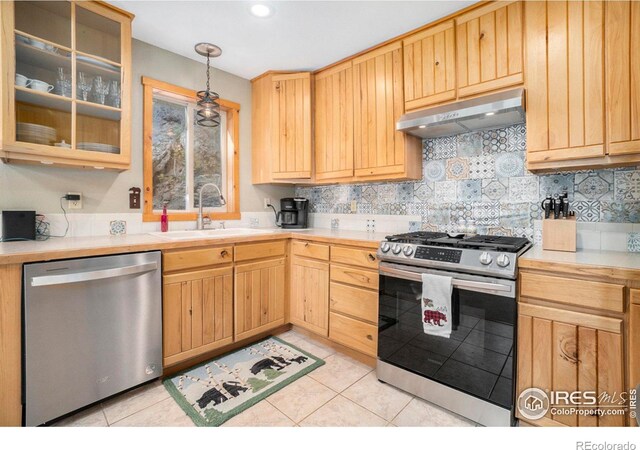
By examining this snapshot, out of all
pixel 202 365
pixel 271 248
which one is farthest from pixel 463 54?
pixel 202 365

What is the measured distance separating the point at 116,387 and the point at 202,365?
55cm

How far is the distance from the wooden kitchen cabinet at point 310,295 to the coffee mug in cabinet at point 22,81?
2.07 m

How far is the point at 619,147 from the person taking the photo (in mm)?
1509

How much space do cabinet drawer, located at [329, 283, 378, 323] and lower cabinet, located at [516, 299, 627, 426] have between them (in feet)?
2.91

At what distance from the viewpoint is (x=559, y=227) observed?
1684 millimetres

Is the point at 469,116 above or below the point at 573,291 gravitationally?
above

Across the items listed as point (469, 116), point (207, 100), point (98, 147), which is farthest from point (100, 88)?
→ point (469, 116)

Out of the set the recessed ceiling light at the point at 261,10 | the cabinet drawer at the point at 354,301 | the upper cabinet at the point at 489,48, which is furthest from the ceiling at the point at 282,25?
the cabinet drawer at the point at 354,301

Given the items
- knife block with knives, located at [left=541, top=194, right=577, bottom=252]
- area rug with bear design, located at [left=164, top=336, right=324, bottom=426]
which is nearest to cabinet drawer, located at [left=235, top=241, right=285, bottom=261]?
area rug with bear design, located at [left=164, top=336, right=324, bottom=426]

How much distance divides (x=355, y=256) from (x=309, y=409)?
3.34 feet

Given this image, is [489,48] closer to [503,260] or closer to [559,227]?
[559,227]

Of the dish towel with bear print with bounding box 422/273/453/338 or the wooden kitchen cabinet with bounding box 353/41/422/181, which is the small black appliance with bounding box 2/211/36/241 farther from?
the dish towel with bear print with bounding box 422/273/453/338
